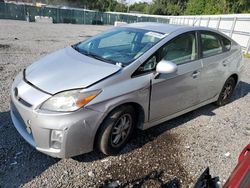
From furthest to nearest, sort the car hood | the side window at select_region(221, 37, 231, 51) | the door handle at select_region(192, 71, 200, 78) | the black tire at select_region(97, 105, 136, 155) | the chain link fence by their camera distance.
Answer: the chain link fence, the side window at select_region(221, 37, 231, 51), the door handle at select_region(192, 71, 200, 78), the black tire at select_region(97, 105, 136, 155), the car hood

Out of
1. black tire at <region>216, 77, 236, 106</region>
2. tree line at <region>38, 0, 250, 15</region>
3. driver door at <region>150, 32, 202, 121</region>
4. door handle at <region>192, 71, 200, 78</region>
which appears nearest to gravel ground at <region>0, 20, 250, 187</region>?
driver door at <region>150, 32, 202, 121</region>

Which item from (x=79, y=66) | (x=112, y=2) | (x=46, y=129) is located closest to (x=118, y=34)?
(x=79, y=66)

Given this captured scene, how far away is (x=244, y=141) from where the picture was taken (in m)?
3.47

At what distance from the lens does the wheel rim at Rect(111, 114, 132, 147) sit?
273cm

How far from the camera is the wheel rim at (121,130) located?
8.97ft

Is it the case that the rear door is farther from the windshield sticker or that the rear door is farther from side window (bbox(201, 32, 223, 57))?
the windshield sticker

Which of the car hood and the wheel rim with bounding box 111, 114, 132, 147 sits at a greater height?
the car hood

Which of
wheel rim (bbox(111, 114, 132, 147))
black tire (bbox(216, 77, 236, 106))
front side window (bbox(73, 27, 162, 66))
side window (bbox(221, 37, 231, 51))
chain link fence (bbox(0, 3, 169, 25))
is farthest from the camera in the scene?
chain link fence (bbox(0, 3, 169, 25))

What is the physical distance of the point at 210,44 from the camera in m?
3.86

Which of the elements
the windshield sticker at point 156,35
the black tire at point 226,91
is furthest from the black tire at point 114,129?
the black tire at point 226,91

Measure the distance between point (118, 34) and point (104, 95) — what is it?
5.22 ft

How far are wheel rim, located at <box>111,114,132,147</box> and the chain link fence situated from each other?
29.0m

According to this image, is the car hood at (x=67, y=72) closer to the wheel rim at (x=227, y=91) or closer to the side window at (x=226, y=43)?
the side window at (x=226, y=43)

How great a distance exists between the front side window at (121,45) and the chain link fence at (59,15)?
27.8 m
